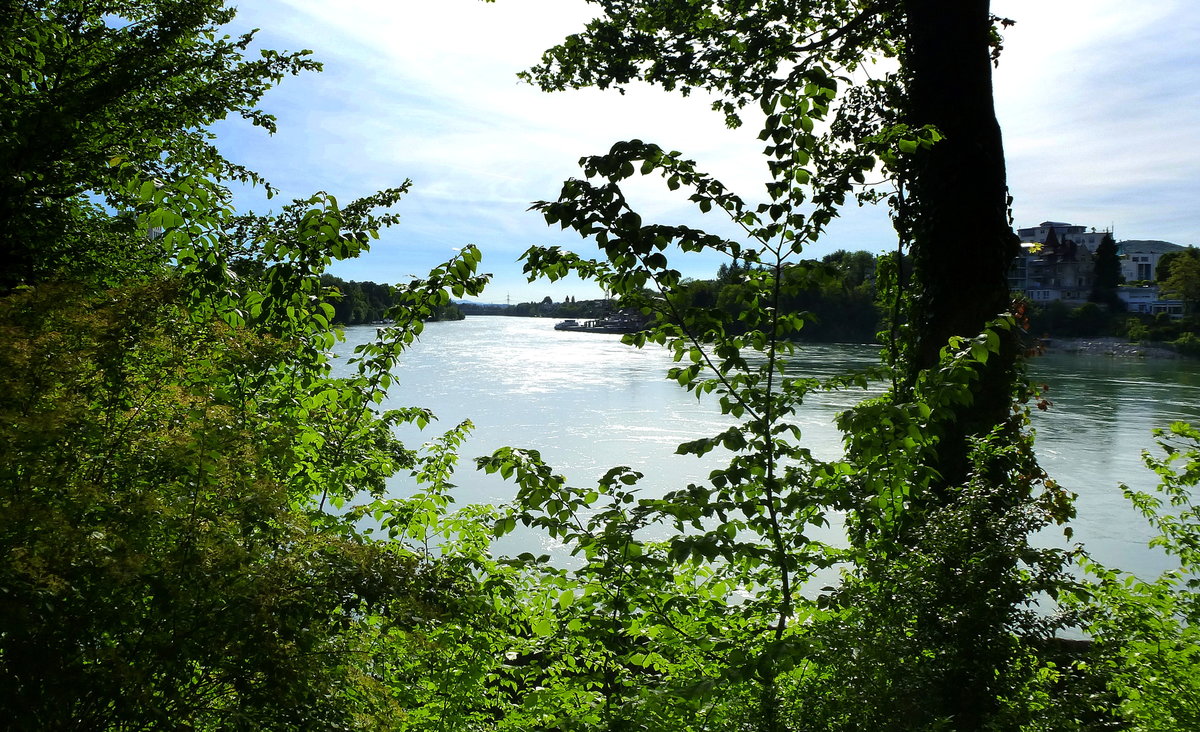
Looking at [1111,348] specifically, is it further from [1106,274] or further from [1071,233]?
[1071,233]

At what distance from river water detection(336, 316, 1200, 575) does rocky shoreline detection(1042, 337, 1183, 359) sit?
7707mm

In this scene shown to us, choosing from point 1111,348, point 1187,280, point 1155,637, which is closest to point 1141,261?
point 1187,280

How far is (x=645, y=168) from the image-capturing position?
2.00 m

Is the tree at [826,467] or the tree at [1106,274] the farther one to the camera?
the tree at [1106,274]

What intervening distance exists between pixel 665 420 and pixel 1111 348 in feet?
115

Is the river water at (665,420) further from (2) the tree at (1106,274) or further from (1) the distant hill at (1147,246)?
(1) the distant hill at (1147,246)

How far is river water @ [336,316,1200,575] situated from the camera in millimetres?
9859

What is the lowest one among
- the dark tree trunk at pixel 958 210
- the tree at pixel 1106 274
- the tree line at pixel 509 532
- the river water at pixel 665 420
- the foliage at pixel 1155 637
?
the river water at pixel 665 420

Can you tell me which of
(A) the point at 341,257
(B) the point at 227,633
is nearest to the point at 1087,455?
(A) the point at 341,257

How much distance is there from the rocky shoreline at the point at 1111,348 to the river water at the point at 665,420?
7707 mm

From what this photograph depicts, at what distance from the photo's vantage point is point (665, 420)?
15797 millimetres

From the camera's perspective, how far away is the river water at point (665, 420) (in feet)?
32.3

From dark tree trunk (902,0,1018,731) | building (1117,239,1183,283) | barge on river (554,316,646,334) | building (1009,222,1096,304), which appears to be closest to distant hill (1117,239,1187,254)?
building (1117,239,1183,283)

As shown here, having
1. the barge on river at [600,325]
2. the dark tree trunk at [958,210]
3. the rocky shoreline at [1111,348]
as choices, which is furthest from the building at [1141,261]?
the dark tree trunk at [958,210]
